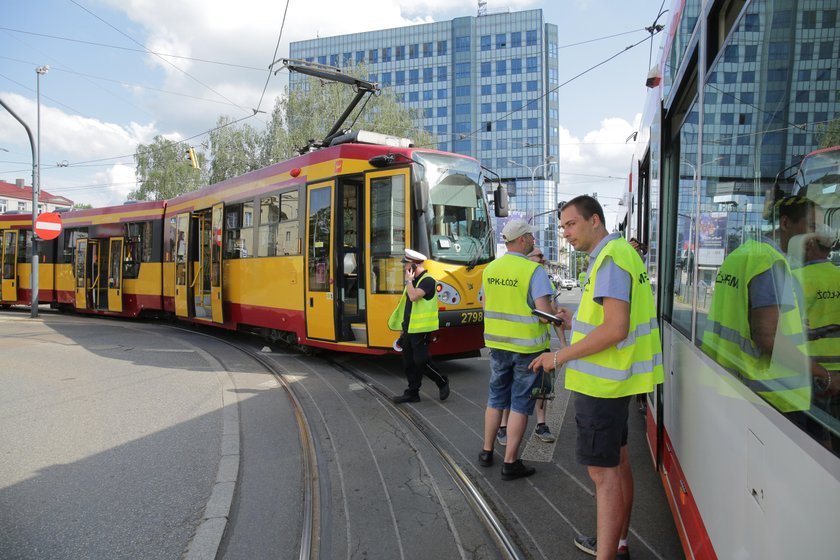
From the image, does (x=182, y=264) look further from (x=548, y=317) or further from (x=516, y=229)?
(x=548, y=317)

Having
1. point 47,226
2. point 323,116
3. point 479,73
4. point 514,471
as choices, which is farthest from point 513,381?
point 479,73

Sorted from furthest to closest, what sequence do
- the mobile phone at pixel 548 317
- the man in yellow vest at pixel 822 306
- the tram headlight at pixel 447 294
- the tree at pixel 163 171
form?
the tree at pixel 163 171, the tram headlight at pixel 447 294, the mobile phone at pixel 548 317, the man in yellow vest at pixel 822 306

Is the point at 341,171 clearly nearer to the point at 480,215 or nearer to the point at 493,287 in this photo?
the point at 480,215

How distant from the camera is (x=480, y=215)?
8352mm

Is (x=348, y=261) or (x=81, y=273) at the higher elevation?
(x=348, y=261)

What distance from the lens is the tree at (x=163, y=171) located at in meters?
43.0

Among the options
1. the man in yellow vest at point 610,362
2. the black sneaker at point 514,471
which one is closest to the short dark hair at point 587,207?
the man in yellow vest at point 610,362

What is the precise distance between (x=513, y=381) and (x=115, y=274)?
14888 mm

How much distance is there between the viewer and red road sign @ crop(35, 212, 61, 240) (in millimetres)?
15773

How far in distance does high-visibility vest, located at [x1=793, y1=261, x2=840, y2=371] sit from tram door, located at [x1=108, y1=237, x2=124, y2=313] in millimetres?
16843

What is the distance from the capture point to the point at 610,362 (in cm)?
259

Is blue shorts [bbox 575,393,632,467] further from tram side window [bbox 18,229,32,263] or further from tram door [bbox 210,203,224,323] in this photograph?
tram side window [bbox 18,229,32,263]

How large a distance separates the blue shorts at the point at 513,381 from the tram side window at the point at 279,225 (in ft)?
17.3

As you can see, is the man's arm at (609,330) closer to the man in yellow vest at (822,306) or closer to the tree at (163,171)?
the man in yellow vest at (822,306)
